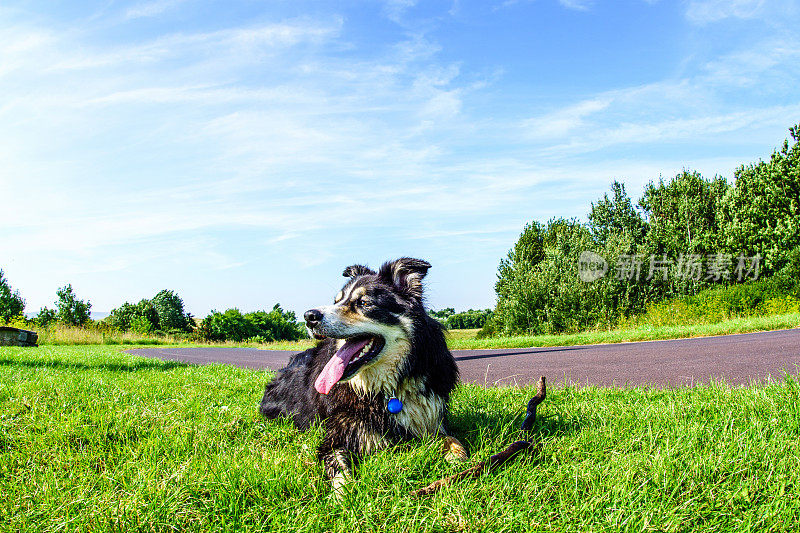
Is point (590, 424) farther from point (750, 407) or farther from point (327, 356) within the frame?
point (327, 356)

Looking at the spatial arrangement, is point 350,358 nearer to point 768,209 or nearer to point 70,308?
point 768,209

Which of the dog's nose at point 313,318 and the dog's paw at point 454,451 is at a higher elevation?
the dog's nose at point 313,318

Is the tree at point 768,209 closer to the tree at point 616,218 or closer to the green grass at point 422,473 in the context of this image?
the tree at point 616,218

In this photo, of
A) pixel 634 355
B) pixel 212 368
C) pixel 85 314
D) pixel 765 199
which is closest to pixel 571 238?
pixel 765 199

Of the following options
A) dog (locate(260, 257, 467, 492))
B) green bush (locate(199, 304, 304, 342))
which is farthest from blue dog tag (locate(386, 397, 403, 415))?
green bush (locate(199, 304, 304, 342))

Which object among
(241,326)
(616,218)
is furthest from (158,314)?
(616,218)

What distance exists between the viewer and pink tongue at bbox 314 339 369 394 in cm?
290

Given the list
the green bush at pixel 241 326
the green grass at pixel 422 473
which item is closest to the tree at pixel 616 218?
the green bush at pixel 241 326

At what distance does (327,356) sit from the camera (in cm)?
323

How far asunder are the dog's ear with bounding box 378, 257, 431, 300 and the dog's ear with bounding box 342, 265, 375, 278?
1.11ft

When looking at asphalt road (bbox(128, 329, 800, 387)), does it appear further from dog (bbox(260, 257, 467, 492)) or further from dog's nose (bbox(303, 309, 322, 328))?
dog's nose (bbox(303, 309, 322, 328))

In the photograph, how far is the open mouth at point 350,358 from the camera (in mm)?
2910

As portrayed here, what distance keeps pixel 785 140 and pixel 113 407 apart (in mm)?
31553

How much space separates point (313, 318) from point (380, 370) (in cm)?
56
